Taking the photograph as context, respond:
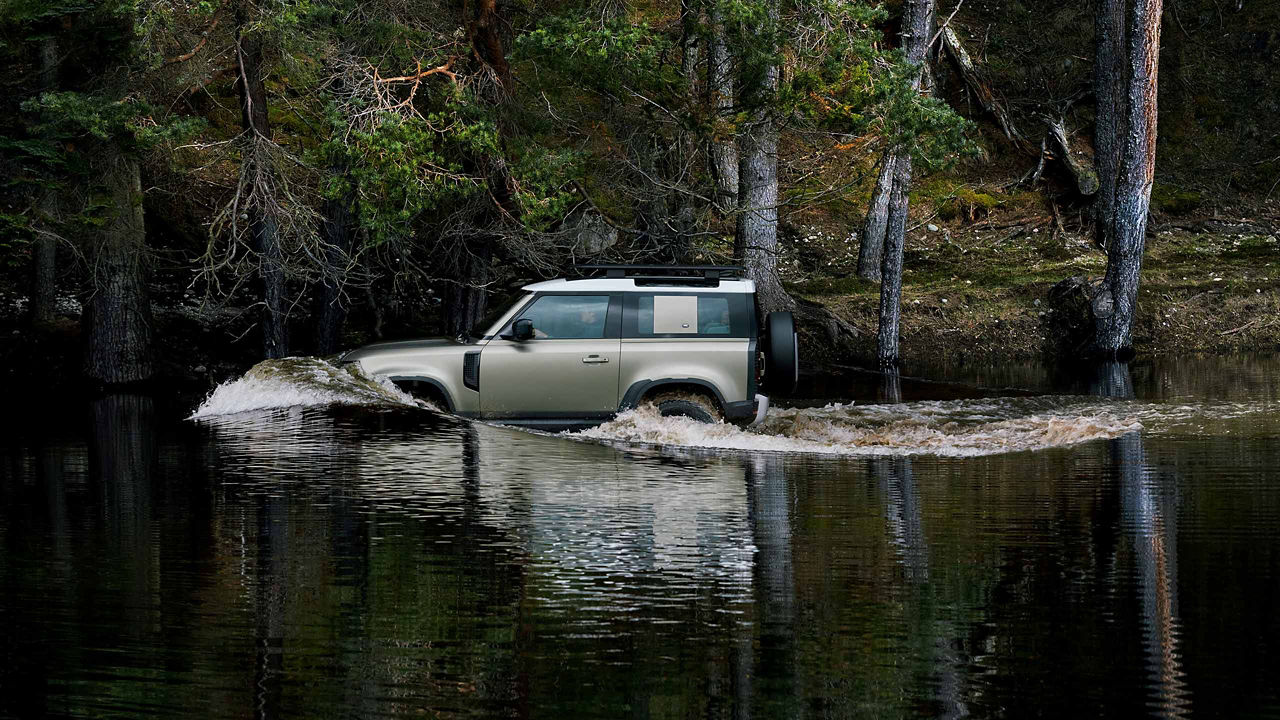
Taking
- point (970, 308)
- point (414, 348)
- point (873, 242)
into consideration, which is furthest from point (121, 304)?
point (970, 308)

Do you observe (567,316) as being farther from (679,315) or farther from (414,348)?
(414,348)

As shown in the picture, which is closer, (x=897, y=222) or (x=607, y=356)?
(x=607, y=356)

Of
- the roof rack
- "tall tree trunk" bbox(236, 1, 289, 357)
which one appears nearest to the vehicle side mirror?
the roof rack

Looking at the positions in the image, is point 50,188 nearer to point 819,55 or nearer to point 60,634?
point 819,55

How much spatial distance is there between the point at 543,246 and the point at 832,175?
5.81m

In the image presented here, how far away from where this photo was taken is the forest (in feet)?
60.7

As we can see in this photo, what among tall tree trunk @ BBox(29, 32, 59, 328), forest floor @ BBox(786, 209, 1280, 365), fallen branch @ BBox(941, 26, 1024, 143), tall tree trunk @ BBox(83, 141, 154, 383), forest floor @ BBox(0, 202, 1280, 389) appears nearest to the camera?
tall tree trunk @ BBox(29, 32, 59, 328)

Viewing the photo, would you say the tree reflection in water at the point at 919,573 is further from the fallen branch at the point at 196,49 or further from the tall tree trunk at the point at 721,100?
the fallen branch at the point at 196,49

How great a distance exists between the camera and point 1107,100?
29766 millimetres

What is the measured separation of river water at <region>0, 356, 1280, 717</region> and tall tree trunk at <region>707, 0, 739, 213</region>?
7.07m

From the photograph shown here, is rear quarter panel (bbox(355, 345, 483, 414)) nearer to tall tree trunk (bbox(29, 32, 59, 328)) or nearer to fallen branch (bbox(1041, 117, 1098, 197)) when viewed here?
tall tree trunk (bbox(29, 32, 59, 328))

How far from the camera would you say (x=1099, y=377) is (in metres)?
20.4

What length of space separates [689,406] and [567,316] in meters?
1.48

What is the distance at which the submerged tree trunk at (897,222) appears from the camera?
21.8 meters
